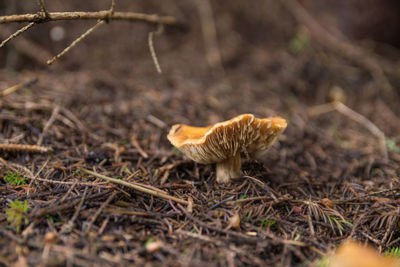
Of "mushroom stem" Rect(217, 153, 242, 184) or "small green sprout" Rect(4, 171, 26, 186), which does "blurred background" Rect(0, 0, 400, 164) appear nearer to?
"mushroom stem" Rect(217, 153, 242, 184)

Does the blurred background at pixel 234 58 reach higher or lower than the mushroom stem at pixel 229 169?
higher

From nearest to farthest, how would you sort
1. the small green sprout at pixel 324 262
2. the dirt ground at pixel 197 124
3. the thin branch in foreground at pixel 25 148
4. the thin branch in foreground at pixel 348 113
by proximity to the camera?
the small green sprout at pixel 324 262 < the dirt ground at pixel 197 124 < the thin branch in foreground at pixel 25 148 < the thin branch in foreground at pixel 348 113

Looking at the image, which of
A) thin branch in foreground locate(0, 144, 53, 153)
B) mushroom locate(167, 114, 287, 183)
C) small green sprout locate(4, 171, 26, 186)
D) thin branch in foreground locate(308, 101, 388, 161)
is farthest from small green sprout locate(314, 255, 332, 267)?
thin branch in foreground locate(308, 101, 388, 161)

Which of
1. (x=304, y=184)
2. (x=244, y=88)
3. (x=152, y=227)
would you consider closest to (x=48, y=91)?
(x=152, y=227)

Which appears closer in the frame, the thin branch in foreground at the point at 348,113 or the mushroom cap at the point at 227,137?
the mushroom cap at the point at 227,137

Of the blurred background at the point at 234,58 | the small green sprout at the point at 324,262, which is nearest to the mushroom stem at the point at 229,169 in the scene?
the small green sprout at the point at 324,262

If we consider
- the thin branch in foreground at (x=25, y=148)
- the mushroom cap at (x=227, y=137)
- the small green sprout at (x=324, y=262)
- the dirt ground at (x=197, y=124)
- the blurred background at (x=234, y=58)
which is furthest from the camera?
the blurred background at (x=234, y=58)

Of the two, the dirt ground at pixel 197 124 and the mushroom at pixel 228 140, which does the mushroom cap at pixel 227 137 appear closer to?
the mushroom at pixel 228 140
